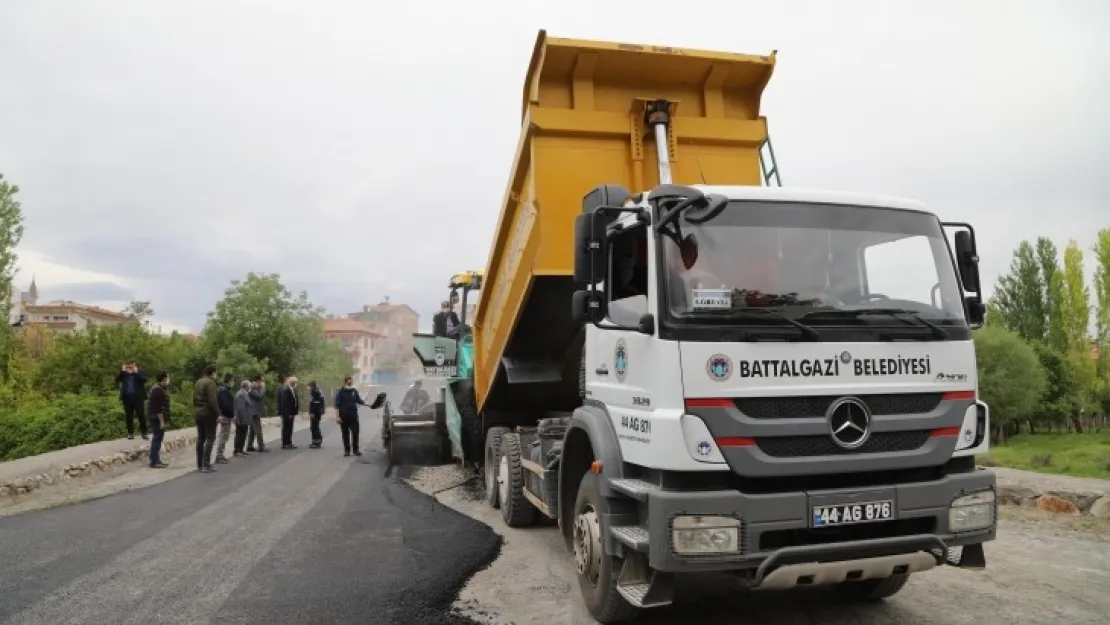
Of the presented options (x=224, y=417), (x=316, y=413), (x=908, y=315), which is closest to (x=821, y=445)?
(x=908, y=315)

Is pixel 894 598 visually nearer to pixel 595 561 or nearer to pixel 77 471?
pixel 595 561

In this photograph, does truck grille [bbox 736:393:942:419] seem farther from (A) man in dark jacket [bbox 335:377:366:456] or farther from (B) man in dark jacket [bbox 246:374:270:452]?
(B) man in dark jacket [bbox 246:374:270:452]

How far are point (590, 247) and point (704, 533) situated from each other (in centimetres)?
161

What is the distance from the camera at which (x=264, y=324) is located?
3338cm

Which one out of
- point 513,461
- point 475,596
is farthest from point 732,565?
point 513,461

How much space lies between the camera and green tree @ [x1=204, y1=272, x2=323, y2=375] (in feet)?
108

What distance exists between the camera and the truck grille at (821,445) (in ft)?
11.7

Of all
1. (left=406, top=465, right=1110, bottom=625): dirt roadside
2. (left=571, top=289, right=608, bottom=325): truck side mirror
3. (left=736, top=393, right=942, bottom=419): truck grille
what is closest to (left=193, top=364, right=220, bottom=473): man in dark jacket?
(left=406, top=465, right=1110, bottom=625): dirt roadside

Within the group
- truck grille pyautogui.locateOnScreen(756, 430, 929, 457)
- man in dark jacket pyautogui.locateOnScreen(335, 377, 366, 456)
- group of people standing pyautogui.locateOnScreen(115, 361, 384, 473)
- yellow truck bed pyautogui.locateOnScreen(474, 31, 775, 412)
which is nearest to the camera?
truck grille pyautogui.locateOnScreen(756, 430, 929, 457)

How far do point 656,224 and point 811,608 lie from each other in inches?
105

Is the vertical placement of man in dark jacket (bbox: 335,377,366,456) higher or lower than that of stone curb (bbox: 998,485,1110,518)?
higher

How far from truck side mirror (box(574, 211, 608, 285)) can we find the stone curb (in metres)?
5.83

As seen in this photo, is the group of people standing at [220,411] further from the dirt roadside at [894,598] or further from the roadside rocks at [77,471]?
the dirt roadside at [894,598]

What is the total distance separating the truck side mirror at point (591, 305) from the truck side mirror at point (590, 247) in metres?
0.07
